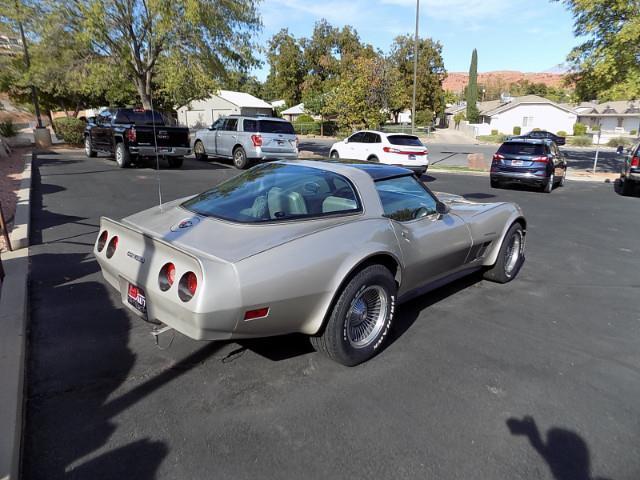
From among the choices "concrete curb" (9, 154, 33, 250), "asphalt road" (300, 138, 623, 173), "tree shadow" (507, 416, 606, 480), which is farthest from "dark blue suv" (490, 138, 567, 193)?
"concrete curb" (9, 154, 33, 250)

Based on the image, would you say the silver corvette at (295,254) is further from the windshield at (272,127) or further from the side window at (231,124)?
the side window at (231,124)

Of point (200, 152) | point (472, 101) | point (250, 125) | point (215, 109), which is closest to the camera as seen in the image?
Answer: point (250, 125)

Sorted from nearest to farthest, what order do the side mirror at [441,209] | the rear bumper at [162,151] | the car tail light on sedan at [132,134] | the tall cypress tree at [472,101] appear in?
1. the side mirror at [441,209]
2. the car tail light on sedan at [132,134]
3. the rear bumper at [162,151]
4. the tall cypress tree at [472,101]

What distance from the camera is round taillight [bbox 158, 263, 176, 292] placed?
268 centimetres

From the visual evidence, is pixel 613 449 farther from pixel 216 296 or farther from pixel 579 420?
pixel 216 296

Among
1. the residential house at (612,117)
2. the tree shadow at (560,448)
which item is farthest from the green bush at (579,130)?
the tree shadow at (560,448)

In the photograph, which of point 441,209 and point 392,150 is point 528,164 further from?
point 441,209

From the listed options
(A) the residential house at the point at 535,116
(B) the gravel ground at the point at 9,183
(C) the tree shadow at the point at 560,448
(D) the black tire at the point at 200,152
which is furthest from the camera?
(A) the residential house at the point at 535,116

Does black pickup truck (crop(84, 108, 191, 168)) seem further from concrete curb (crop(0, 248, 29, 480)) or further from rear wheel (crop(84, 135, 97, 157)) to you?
concrete curb (crop(0, 248, 29, 480))

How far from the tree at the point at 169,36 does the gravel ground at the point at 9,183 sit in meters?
5.53

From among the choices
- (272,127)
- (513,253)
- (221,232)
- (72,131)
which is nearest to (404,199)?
(221,232)

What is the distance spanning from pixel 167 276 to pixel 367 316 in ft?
4.97

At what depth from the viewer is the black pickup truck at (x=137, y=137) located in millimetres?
13383

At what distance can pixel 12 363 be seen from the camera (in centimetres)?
296
